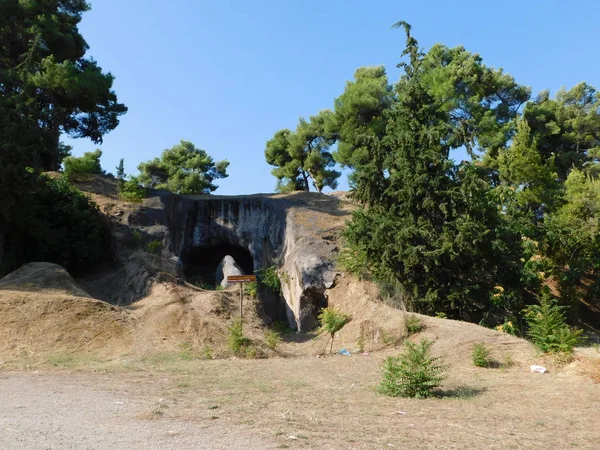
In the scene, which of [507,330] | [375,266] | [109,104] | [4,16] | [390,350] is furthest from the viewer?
[109,104]

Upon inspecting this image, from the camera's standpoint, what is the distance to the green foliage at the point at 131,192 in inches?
965

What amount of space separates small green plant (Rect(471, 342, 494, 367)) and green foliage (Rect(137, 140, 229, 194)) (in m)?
33.5

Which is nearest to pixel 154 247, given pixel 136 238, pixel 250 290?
pixel 136 238

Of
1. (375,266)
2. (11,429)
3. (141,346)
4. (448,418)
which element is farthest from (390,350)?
(11,429)

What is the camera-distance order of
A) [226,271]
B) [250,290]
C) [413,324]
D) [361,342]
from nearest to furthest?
[413,324], [361,342], [250,290], [226,271]

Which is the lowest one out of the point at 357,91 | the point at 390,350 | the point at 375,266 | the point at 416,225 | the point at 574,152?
the point at 390,350

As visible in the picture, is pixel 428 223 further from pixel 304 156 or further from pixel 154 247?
pixel 304 156

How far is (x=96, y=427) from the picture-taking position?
5.80m

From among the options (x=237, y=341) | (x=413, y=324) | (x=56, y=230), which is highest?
(x=56, y=230)

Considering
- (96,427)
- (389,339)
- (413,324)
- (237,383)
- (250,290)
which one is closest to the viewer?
(96,427)

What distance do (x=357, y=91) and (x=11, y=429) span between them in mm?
29411

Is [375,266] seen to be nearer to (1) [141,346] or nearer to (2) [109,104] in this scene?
(1) [141,346]

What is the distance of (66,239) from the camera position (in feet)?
66.9

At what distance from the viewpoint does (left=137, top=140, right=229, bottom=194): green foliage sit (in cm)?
4403
